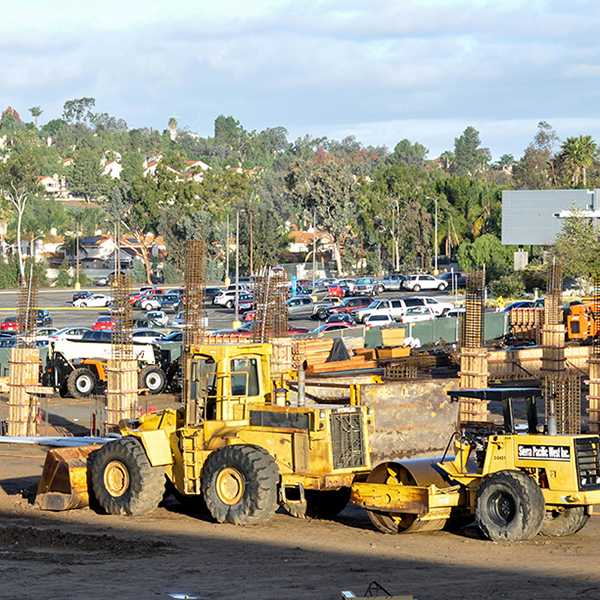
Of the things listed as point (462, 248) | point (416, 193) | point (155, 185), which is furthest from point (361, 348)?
point (416, 193)

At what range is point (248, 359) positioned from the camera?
18.9m

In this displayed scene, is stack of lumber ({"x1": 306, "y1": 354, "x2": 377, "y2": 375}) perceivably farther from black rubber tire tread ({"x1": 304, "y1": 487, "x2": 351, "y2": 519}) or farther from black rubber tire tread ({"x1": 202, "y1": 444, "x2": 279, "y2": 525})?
black rubber tire tread ({"x1": 202, "y1": 444, "x2": 279, "y2": 525})

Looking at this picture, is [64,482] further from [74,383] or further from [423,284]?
[423,284]

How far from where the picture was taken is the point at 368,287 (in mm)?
88375

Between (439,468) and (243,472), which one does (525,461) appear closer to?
(439,468)

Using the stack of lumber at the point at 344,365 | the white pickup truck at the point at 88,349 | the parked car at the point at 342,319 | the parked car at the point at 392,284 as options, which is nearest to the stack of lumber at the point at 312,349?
the stack of lumber at the point at 344,365

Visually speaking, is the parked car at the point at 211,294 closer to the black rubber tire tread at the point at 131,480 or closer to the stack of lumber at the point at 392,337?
the stack of lumber at the point at 392,337

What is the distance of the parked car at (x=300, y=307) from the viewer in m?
73.4

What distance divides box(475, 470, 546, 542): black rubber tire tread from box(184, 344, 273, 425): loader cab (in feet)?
11.9

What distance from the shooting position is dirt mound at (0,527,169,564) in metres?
16.1

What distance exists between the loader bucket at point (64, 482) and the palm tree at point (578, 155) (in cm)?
8718

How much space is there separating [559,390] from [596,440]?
44.5 ft

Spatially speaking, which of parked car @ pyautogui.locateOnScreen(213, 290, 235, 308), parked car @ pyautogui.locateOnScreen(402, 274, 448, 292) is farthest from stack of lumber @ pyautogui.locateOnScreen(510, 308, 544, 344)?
parked car @ pyautogui.locateOnScreen(402, 274, 448, 292)

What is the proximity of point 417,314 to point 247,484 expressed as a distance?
48638 millimetres
